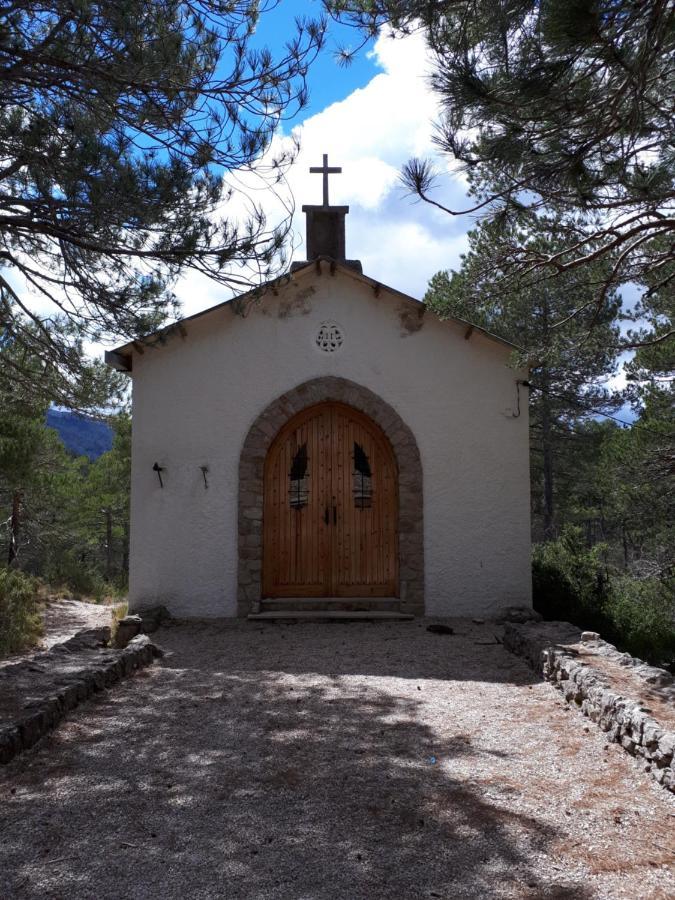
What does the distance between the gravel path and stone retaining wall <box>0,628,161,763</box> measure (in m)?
0.13

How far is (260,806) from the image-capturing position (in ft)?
11.2

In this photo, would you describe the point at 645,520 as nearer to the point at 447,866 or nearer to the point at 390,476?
the point at 390,476

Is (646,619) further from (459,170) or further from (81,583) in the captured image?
(81,583)

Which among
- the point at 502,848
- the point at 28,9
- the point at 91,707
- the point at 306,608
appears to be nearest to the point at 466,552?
→ the point at 306,608

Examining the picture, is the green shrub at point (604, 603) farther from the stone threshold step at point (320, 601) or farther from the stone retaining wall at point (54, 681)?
the stone retaining wall at point (54, 681)

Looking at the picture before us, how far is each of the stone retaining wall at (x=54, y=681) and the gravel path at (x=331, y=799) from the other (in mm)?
127

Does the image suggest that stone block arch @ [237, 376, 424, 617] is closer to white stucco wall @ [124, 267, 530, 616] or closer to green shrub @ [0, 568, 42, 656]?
white stucco wall @ [124, 267, 530, 616]

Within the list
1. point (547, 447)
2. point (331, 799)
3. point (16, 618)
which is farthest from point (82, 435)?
point (331, 799)

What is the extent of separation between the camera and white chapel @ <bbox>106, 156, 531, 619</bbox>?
8.59 metres

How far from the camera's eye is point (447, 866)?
2.86 metres

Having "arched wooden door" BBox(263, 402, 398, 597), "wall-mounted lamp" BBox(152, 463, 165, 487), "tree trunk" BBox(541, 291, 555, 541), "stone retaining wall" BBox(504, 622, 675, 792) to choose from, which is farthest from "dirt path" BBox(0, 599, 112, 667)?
"tree trunk" BBox(541, 291, 555, 541)

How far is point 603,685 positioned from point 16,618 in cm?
704

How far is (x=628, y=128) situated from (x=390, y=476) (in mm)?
5057

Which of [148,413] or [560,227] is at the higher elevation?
[560,227]
